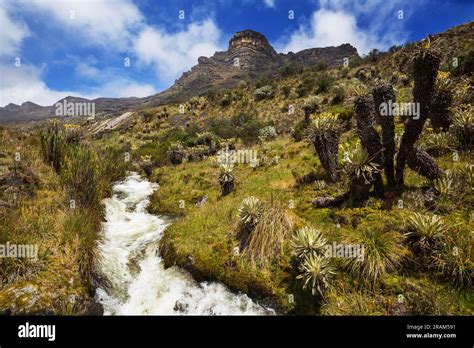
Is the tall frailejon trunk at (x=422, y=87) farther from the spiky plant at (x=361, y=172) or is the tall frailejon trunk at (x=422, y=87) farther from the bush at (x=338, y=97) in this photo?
the bush at (x=338, y=97)

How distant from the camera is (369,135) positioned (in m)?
9.44

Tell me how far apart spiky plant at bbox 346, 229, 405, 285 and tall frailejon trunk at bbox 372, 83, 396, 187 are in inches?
116

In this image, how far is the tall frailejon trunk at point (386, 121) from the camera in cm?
853

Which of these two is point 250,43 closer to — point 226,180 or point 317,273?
point 226,180

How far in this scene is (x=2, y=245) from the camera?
6.98 m

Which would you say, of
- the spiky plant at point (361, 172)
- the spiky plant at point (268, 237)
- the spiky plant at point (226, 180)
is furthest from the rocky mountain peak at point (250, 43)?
the spiky plant at point (268, 237)

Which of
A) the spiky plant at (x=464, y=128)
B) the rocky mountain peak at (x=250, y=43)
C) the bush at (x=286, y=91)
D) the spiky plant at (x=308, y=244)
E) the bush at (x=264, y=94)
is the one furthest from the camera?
the rocky mountain peak at (x=250, y=43)

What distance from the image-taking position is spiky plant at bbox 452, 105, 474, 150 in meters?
10.7

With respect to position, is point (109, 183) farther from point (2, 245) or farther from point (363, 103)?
point (363, 103)

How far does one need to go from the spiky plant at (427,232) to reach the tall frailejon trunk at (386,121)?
276 centimetres

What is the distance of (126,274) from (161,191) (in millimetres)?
7330

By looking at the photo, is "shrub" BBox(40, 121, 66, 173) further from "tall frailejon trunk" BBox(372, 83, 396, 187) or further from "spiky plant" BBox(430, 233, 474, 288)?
"spiky plant" BBox(430, 233, 474, 288)

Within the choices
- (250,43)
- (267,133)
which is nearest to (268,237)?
(267,133)

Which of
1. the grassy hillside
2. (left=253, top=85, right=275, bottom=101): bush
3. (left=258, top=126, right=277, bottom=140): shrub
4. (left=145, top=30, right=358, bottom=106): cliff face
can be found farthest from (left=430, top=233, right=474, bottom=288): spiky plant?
(left=145, top=30, right=358, bottom=106): cliff face
